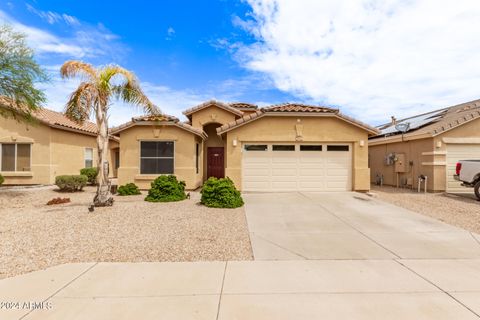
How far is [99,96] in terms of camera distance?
30.9 ft

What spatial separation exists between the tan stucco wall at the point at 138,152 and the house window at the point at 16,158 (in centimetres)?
680

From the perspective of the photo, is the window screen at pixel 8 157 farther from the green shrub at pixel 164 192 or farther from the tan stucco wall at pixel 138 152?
the green shrub at pixel 164 192

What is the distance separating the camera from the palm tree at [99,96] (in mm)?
9242

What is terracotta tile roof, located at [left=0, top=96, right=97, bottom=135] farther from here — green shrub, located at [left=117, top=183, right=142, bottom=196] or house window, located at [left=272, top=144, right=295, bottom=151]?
house window, located at [left=272, top=144, right=295, bottom=151]

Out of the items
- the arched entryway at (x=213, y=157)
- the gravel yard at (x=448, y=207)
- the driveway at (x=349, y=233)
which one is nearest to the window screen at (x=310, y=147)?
the driveway at (x=349, y=233)

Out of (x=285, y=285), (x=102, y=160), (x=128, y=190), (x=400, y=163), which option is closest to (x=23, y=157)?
A: (x=128, y=190)

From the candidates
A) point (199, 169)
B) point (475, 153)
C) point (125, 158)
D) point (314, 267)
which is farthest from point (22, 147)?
point (475, 153)

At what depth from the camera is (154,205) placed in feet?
32.8

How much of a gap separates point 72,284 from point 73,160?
640 inches

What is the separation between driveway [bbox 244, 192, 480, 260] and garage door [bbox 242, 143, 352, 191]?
2.80 metres

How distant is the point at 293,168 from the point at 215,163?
6589 millimetres

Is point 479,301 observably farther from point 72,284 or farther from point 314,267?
point 72,284

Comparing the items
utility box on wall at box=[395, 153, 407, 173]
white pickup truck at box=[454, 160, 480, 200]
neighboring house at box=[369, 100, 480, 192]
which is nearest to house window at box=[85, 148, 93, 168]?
utility box on wall at box=[395, 153, 407, 173]

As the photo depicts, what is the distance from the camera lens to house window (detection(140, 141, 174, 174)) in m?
14.2
